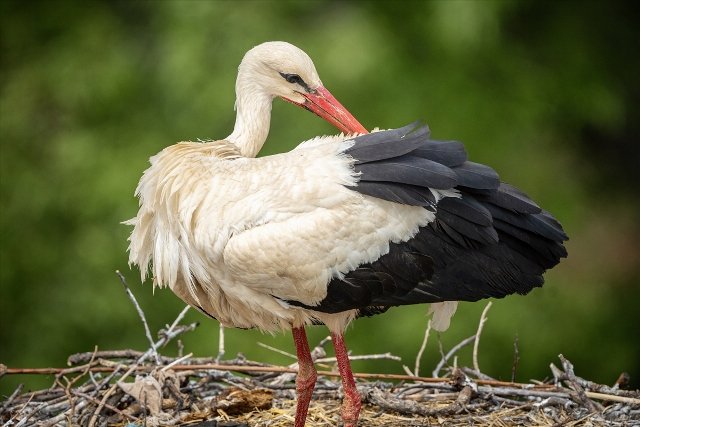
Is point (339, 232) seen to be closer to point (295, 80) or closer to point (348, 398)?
point (348, 398)

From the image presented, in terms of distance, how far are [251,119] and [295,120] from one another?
3020 mm

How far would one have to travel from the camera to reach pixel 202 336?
7703 millimetres

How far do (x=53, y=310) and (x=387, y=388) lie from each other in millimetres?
4044

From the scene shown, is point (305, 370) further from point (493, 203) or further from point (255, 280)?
point (493, 203)

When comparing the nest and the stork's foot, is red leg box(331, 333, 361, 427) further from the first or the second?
the nest

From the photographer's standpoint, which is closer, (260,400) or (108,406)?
(108,406)

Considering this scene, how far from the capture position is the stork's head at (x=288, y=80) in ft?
15.2

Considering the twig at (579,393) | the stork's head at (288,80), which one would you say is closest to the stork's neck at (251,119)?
the stork's head at (288,80)

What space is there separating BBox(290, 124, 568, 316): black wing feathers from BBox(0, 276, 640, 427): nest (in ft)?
1.68

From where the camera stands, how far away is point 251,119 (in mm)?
4676

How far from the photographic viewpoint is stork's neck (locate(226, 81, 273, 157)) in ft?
15.3

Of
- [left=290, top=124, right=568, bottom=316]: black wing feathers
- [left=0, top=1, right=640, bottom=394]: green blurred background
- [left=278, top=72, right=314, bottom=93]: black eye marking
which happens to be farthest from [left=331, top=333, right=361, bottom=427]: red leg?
[left=0, top=1, right=640, bottom=394]: green blurred background

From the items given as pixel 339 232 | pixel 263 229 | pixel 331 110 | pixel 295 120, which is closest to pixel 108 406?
pixel 263 229
